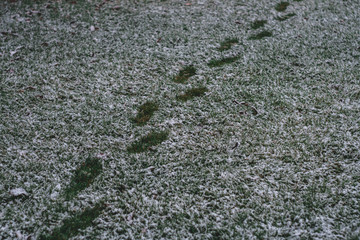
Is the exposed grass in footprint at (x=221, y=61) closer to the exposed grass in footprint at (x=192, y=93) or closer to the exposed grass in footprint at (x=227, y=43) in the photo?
the exposed grass in footprint at (x=227, y=43)

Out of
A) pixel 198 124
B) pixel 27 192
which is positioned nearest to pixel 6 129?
pixel 27 192

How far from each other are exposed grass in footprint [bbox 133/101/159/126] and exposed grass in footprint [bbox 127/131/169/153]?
37cm

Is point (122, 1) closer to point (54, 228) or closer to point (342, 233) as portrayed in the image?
point (54, 228)

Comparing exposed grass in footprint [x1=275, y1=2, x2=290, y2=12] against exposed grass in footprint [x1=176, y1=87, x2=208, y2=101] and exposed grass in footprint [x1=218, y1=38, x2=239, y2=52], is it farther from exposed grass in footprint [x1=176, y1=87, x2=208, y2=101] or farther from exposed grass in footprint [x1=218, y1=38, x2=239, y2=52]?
exposed grass in footprint [x1=176, y1=87, x2=208, y2=101]

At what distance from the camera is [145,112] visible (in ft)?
16.9

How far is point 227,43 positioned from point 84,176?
476 centimetres

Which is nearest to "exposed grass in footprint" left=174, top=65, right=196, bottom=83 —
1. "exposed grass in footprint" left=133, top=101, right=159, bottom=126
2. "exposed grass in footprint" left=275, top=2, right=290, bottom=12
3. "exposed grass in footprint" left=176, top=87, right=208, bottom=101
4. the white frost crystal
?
"exposed grass in footprint" left=176, top=87, right=208, bottom=101

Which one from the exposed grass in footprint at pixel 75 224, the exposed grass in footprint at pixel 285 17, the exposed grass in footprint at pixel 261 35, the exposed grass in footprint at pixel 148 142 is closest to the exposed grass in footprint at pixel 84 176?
the exposed grass in footprint at pixel 75 224

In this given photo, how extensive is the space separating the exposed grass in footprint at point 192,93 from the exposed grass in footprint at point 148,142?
1.00m

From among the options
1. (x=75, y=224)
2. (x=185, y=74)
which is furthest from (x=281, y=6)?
(x=75, y=224)

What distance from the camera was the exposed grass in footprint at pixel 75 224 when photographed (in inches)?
133

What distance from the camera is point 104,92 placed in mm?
5621

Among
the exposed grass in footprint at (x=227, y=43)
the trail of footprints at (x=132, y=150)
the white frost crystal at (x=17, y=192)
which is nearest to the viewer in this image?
the trail of footprints at (x=132, y=150)

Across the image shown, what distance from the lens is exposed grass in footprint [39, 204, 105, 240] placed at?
3381 mm
